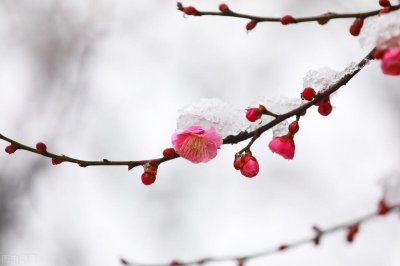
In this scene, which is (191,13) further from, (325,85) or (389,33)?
(389,33)

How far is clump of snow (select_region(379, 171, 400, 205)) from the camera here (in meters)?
1.32

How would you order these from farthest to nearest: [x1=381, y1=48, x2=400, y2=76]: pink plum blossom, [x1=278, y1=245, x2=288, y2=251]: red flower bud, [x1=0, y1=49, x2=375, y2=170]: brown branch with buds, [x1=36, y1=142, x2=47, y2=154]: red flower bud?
[x1=278, y1=245, x2=288, y2=251]: red flower bud → [x1=36, y1=142, x2=47, y2=154]: red flower bud → [x1=0, y1=49, x2=375, y2=170]: brown branch with buds → [x1=381, y1=48, x2=400, y2=76]: pink plum blossom

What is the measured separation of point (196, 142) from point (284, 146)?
27 centimetres

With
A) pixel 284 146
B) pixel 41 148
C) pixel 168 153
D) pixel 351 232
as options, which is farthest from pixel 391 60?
Answer: pixel 41 148

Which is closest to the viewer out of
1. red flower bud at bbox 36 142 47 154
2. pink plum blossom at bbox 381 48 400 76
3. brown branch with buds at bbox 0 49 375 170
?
pink plum blossom at bbox 381 48 400 76

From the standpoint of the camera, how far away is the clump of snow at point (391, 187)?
4.33 ft

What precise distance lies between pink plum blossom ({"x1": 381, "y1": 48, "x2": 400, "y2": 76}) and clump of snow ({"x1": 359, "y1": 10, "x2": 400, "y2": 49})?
0.04m

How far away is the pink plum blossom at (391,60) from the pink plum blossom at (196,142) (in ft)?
1.73

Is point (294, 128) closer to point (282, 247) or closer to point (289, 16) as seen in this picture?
point (289, 16)

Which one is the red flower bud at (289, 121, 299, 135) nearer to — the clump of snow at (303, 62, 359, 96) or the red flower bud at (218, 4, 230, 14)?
the clump of snow at (303, 62, 359, 96)

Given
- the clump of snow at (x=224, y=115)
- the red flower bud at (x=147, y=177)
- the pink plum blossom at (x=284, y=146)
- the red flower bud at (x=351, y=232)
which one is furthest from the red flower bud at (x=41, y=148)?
the red flower bud at (x=351, y=232)

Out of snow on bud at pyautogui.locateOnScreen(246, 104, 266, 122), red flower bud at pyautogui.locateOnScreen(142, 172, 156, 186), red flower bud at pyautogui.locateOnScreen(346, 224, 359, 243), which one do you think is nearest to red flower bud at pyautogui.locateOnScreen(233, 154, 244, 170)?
snow on bud at pyautogui.locateOnScreen(246, 104, 266, 122)

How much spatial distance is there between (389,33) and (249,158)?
540 millimetres

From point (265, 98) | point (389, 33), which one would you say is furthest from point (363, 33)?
point (265, 98)
